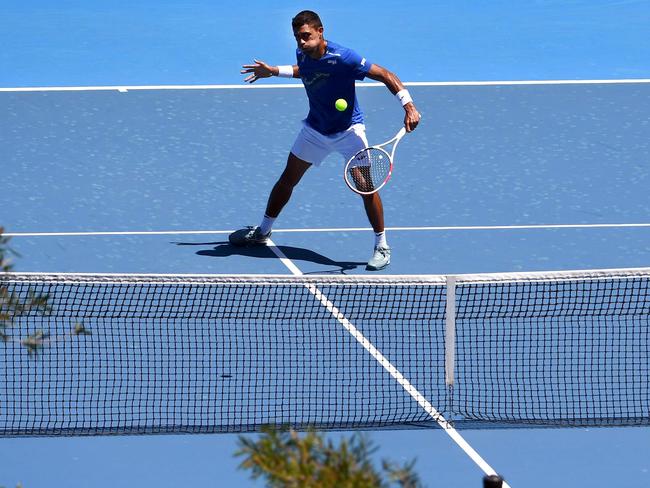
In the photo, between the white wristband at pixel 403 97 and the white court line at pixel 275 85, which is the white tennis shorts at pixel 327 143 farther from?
the white court line at pixel 275 85

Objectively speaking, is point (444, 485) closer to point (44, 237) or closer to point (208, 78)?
point (44, 237)

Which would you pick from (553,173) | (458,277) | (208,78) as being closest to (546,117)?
(553,173)

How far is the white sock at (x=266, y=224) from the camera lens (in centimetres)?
1095

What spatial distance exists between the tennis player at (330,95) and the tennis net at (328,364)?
0.95 metres

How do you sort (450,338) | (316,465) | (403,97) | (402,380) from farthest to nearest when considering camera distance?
(403,97), (402,380), (450,338), (316,465)

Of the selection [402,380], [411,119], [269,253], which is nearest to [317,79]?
[411,119]

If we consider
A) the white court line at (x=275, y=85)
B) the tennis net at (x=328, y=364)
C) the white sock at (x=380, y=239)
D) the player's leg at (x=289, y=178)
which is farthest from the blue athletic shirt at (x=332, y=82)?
the white court line at (x=275, y=85)

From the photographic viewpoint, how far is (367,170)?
10227mm

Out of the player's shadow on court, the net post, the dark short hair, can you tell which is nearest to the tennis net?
the net post

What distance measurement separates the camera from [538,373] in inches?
335

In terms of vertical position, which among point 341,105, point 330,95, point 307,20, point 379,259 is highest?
point 307,20

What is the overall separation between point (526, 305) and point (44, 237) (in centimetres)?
441

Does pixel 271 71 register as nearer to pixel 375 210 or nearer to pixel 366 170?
pixel 366 170

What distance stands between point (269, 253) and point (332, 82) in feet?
5.42
